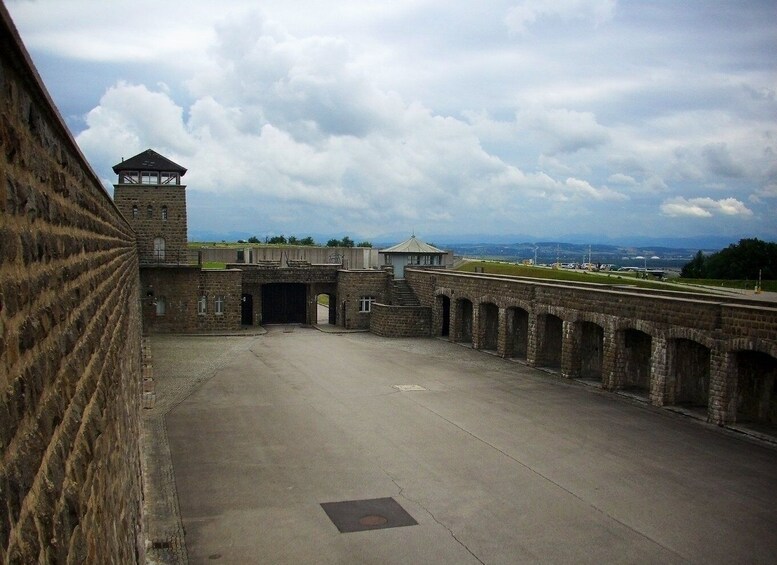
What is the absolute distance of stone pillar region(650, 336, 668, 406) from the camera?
65.5 ft

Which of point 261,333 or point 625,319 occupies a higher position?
point 625,319

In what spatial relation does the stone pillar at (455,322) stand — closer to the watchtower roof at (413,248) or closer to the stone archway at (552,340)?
the stone archway at (552,340)

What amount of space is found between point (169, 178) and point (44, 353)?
37.0 m

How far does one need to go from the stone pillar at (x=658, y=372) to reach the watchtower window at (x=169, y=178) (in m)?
26.5

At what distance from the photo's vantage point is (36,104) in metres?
2.67

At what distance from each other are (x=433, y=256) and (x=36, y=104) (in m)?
39.3

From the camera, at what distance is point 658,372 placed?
2011 cm

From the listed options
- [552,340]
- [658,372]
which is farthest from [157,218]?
[658,372]

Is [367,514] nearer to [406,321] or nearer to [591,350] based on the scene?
[591,350]

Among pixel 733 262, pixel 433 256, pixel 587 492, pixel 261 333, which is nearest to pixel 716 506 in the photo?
pixel 587 492

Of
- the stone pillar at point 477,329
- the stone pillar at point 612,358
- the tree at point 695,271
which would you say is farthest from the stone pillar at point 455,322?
the tree at point 695,271

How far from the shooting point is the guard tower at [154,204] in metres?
36.6

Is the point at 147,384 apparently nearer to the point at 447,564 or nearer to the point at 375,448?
the point at 375,448

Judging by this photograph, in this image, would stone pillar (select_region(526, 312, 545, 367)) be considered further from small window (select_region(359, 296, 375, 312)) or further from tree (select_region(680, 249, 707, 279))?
tree (select_region(680, 249, 707, 279))
